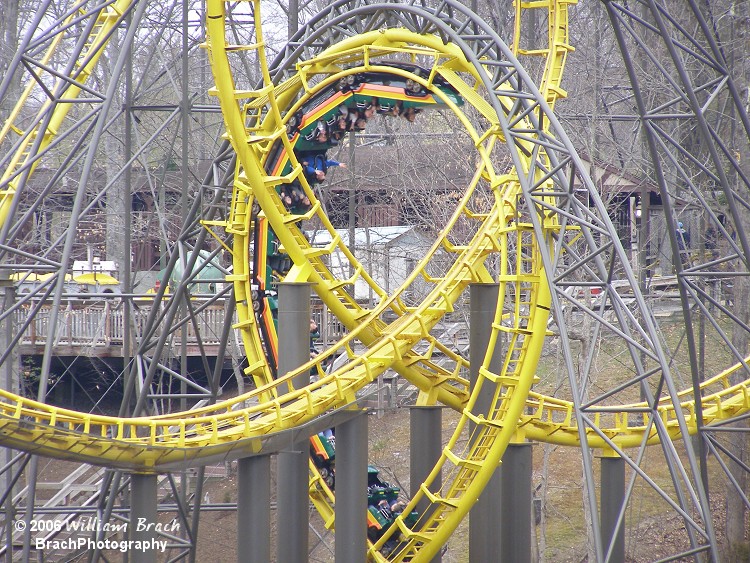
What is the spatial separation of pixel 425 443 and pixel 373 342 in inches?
52.8

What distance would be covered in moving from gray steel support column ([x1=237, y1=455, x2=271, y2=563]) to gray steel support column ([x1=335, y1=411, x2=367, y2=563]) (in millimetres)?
785

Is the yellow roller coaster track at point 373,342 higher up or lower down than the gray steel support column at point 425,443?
higher up

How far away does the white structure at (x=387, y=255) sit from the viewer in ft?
59.7

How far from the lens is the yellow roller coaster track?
8414 millimetres

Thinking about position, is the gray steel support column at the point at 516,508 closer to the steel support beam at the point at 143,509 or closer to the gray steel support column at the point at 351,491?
the gray steel support column at the point at 351,491

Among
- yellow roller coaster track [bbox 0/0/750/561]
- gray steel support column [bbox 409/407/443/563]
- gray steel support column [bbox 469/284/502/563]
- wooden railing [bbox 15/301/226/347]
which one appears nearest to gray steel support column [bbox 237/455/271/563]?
yellow roller coaster track [bbox 0/0/750/561]

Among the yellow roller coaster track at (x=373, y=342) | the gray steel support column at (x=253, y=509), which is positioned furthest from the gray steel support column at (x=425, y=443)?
the gray steel support column at (x=253, y=509)

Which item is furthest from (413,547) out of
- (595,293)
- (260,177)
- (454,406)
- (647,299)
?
(595,293)

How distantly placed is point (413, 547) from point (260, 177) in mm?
3918

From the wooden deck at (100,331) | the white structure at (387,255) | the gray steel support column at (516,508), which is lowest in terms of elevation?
the gray steel support column at (516,508)

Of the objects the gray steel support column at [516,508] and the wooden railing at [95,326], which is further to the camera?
the wooden railing at [95,326]

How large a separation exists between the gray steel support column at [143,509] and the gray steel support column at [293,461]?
1567 millimetres

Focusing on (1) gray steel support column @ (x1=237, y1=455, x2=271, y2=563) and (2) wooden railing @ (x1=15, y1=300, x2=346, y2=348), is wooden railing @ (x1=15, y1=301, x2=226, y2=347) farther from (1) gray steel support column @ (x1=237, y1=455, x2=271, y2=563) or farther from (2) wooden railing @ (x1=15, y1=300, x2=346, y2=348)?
(1) gray steel support column @ (x1=237, y1=455, x2=271, y2=563)

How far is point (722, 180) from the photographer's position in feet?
27.0
